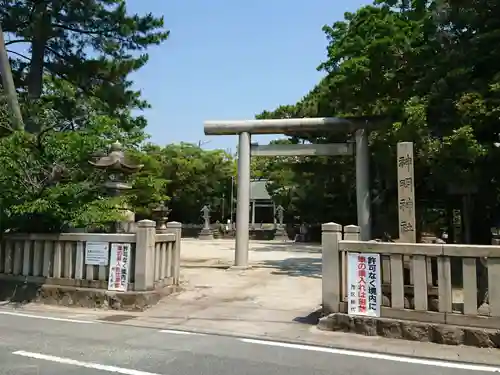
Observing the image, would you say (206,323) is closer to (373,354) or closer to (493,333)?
(373,354)

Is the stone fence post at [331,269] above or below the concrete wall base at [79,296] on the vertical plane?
above

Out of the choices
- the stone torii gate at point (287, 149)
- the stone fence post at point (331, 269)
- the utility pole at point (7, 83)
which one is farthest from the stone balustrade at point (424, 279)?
the utility pole at point (7, 83)

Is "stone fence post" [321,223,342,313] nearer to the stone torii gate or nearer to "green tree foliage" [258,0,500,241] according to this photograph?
"green tree foliage" [258,0,500,241]

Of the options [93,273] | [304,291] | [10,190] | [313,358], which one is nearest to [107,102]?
[10,190]

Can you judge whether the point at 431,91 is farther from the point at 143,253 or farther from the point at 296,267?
the point at 143,253

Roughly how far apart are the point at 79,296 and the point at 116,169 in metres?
3.88

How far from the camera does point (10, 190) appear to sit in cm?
1050

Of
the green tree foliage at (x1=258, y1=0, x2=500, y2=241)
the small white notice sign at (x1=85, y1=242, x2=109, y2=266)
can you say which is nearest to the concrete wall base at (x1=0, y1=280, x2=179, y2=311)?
the small white notice sign at (x1=85, y1=242, x2=109, y2=266)

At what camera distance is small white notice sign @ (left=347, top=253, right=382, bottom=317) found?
7258 millimetres

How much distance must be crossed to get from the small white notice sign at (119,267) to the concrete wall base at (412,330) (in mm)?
4004

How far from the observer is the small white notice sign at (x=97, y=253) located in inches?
387

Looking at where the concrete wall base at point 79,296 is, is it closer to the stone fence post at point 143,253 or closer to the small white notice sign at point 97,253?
the stone fence post at point 143,253

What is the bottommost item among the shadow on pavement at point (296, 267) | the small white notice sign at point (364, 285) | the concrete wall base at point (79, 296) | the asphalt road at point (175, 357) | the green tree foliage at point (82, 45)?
the asphalt road at point (175, 357)

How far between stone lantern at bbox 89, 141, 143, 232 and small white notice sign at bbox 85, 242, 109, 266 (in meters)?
2.27
